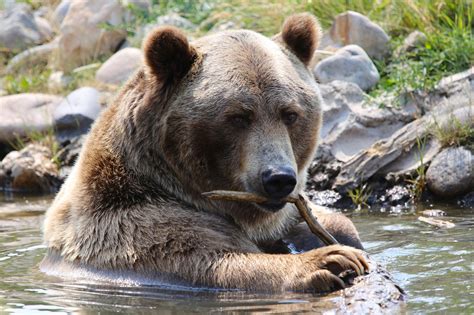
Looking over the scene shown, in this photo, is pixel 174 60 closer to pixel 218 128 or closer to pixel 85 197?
pixel 218 128

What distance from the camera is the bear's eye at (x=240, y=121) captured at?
5676 millimetres

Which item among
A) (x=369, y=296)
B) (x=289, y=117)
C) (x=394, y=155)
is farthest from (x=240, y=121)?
(x=394, y=155)

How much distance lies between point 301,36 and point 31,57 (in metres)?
10.1

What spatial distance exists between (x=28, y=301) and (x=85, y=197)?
2.65 feet

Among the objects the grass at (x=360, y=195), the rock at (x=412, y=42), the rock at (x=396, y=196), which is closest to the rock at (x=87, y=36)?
the rock at (x=412, y=42)

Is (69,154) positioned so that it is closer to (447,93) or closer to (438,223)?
(447,93)

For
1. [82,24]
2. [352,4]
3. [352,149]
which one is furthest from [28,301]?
[82,24]

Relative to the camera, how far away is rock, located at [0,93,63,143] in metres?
12.3

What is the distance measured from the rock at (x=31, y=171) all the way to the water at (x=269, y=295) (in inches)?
150

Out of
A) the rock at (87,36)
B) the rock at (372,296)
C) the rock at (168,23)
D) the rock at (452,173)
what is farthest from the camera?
the rock at (87,36)

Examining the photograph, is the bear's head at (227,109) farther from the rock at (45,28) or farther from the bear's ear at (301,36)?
the rock at (45,28)

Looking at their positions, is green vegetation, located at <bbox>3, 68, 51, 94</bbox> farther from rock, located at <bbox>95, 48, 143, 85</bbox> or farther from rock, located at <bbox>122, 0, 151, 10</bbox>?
rock, located at <bbox>122, 0, 151, 10</bbox>

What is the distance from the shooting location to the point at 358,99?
10.3 metres

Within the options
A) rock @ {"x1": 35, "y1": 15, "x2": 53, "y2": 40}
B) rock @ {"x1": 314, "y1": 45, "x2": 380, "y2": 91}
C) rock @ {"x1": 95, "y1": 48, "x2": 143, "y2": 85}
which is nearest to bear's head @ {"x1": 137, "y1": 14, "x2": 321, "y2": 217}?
rock @ {"x1": 314, "y1": 45, "x2": 380, "y2": 91}
